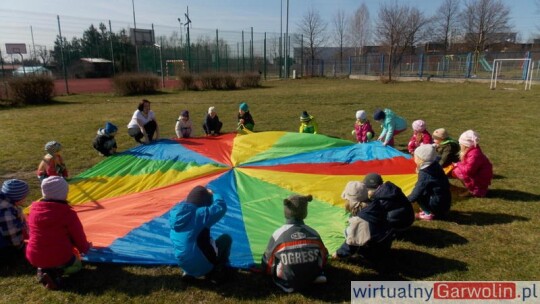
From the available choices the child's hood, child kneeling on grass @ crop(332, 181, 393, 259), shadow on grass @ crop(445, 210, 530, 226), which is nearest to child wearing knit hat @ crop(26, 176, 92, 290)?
the child's hood

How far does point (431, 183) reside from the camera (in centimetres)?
367

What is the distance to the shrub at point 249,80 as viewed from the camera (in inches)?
906

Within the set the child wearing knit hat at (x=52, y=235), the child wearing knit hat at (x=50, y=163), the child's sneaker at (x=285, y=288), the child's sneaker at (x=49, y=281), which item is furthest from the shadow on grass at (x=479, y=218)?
the child wearing knit hat at (x=50, y=163)

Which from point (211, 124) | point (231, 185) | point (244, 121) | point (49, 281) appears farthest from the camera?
point (244, 121)

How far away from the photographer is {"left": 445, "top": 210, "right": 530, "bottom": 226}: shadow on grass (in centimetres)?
377

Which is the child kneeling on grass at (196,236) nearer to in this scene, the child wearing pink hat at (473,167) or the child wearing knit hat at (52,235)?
the child wearing knit hat at (52,235)

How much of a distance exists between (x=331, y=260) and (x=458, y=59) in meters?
29.0

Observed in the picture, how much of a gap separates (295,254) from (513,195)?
10.9ft

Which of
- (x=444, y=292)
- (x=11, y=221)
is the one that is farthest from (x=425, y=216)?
(x=11, y=221)

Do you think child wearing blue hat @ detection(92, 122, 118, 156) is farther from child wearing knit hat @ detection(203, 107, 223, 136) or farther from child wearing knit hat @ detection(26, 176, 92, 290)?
child wearing knit hat @ detection(26, 176, 92, 290)

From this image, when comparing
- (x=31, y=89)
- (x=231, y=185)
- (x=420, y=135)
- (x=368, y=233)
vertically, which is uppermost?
(x=31, y=89)

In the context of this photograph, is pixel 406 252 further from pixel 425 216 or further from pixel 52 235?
pixel 52 235

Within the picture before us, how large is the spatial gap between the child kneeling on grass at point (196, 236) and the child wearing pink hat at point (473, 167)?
3.08 meters

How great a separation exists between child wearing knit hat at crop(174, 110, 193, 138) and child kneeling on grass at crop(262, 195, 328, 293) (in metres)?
5.02
